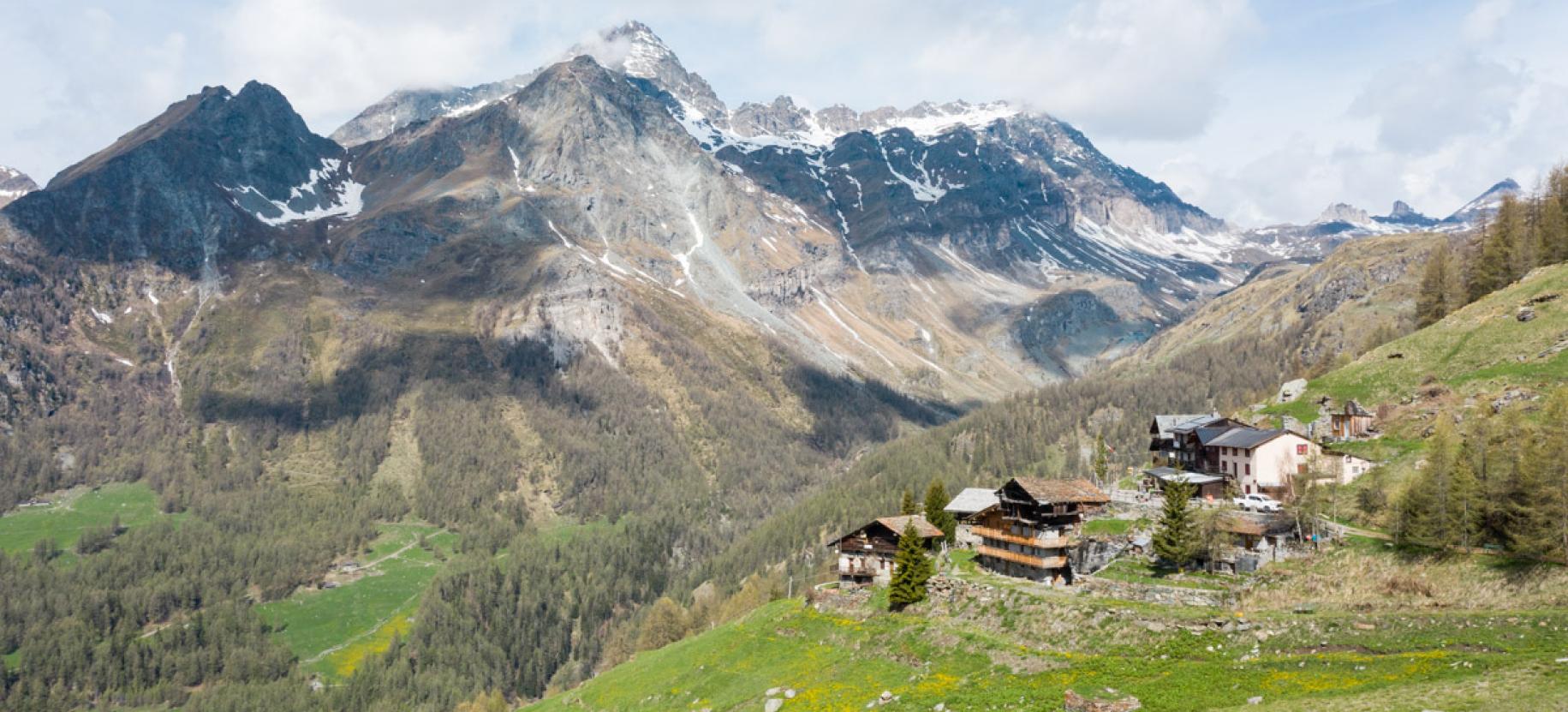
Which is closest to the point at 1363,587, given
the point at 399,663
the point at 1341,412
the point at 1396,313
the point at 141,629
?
the point at 1341,412

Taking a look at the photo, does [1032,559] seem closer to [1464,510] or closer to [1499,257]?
[1464,510]

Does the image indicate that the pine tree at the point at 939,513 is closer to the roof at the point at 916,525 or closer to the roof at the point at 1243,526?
the roof at the point at 916,525

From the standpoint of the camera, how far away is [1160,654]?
4000 cm

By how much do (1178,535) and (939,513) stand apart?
1084 inches

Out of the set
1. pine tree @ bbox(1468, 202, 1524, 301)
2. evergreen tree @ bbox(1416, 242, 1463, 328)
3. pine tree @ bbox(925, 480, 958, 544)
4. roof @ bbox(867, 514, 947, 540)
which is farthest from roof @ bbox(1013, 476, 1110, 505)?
evergreen tree @ bbox(1416, 242, 1463, 328)

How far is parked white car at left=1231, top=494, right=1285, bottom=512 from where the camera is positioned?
6644cm

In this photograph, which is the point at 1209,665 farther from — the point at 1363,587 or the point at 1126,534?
the point at 1126,534

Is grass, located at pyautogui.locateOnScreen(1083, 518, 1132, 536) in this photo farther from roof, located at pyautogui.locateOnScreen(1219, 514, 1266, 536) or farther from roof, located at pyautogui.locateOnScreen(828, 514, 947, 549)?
roof, located at pyautogui.locateOnScreen(828, 514, 947, 549)

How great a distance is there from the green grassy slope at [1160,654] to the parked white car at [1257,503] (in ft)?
50.8

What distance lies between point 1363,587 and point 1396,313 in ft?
625

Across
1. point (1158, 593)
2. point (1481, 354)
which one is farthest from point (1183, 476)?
point (1481, 354)

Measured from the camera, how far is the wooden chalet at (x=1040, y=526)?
64062mm

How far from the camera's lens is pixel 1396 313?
649 feet

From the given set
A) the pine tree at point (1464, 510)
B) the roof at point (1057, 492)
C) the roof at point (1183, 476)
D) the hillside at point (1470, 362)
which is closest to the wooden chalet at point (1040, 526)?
the roof at point (1057, 492)
